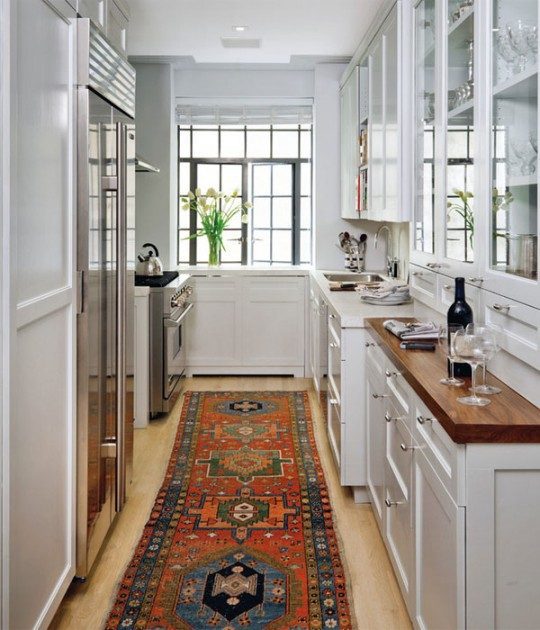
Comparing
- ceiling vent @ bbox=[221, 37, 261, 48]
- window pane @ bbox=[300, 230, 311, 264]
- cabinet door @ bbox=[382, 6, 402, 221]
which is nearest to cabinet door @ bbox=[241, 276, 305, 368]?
window pane @ bbox=[300, 230, 311, 264]

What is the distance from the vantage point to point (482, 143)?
A: 2359 mm

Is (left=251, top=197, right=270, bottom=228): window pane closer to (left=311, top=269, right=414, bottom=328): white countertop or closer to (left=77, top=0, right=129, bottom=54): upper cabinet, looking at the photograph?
(left=311, top=269, right=414, bottom=328): white countertop

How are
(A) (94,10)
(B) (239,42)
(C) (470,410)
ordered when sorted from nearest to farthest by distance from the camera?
(C) (470,410) < (A) (94,10) < (B) (239,42)

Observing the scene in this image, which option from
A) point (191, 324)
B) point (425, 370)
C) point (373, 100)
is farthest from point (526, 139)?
point (191, 324)

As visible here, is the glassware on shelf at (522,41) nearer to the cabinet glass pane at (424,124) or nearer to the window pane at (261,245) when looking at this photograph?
the cabinet glass pane at (424,124)

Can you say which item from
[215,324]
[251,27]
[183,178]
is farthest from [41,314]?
[183,178]

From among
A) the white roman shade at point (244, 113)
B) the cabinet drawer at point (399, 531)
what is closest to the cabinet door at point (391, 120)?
the cabinet drawer at point (399, 531)

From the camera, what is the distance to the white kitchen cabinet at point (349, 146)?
5.52 meters

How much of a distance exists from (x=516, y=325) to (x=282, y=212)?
5.09 m

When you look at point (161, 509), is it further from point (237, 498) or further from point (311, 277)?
point (311, 277)

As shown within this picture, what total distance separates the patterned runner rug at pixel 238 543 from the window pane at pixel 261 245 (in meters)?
2.40

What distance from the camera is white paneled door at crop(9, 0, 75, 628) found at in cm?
195

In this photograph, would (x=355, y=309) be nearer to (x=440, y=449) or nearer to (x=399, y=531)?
(x=399, y=531)

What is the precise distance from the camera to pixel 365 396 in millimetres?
3574
